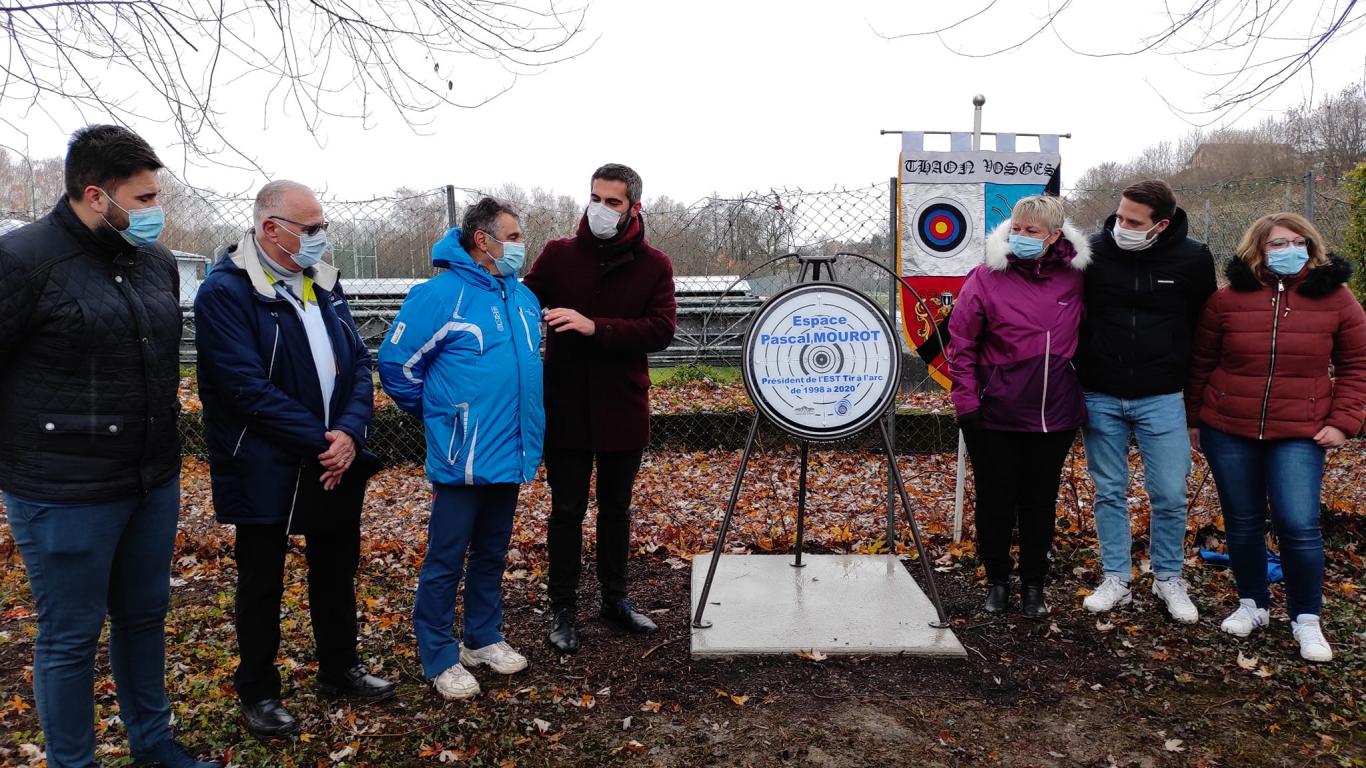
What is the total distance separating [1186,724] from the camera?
3393mm

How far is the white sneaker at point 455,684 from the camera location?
11.7 ft

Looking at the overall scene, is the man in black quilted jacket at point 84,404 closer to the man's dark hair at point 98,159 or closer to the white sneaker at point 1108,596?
the man's dark hair at point 98,159

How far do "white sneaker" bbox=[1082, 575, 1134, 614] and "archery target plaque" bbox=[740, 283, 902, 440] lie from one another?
58.9 inches

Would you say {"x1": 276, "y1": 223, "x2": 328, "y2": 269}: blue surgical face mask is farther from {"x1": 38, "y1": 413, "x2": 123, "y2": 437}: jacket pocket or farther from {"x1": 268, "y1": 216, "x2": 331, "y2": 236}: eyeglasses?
{"x1": 38, "y1": 413, "x2": 123, "y2": 437}: jacket pocket

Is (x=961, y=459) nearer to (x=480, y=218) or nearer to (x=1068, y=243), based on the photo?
(x=1068, y=243)

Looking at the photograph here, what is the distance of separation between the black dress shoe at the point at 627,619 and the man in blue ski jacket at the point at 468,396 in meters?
0.66

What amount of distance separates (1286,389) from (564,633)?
132 inches

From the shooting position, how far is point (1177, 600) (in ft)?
14.2

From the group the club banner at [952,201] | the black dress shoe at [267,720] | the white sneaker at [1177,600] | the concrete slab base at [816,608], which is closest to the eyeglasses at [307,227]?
the black dress shoe at [267,720]

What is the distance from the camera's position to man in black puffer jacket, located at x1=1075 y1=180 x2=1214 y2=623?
13.5 feet

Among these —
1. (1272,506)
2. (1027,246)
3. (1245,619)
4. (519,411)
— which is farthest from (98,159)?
(1245,619)

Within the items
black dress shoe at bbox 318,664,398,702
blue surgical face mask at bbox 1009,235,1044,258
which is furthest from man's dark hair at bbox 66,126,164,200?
blue surgical face mask at bbox 1009,235,1044,258

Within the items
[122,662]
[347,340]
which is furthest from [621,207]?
[122,662]

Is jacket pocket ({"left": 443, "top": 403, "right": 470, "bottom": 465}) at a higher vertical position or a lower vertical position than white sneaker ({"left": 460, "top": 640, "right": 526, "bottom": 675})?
higher
